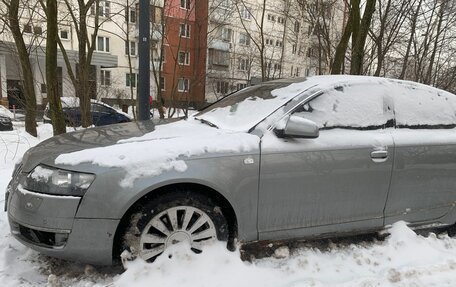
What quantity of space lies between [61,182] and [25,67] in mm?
10526

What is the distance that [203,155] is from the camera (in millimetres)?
2773

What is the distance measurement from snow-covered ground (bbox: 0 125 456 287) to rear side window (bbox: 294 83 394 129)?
41.9 inches

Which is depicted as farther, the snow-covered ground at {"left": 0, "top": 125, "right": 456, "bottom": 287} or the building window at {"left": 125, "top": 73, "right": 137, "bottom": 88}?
the building window at {"left": 125, "top": 73, "right": 137, "bottom": 88}

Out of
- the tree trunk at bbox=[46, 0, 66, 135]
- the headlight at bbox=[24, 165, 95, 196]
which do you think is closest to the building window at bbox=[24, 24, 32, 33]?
the tree trunk at bbox=[46, 0, 66, 135]

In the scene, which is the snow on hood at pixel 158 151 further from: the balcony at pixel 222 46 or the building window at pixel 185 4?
the balcony at pixel 222 46

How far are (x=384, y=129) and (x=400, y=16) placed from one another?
12721 millimetres

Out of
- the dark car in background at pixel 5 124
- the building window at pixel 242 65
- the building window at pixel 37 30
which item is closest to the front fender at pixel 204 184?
the building window at pixel 37 30

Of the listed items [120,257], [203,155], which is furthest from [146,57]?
[120,257]

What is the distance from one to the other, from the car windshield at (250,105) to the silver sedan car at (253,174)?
0.06ft

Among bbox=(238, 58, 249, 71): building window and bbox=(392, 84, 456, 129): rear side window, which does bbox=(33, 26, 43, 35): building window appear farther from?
bbox=(238, 58, 249, 71): building window

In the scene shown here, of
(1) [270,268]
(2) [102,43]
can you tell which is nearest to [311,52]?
(2) [102,43]

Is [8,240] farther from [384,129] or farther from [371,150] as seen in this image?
[384,129]

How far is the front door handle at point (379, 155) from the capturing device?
3.22 meters

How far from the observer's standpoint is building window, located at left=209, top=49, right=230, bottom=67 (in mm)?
34844
